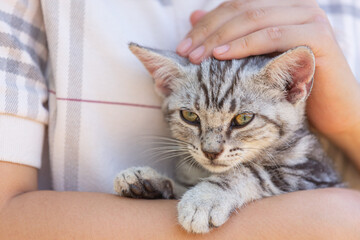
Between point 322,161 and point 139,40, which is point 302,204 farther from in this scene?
point 139,40

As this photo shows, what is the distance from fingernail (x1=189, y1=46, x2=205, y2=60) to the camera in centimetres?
128

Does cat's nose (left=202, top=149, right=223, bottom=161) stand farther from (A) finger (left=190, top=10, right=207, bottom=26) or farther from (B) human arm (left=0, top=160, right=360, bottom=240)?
(A) finger (left=190, top=10, right=207, bottom=26)

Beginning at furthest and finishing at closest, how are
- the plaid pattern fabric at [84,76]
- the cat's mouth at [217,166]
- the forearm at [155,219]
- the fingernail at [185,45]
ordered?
the fingernail at [185,45]
the cat's mouth at [217,166]
the plaid pattern fabric at [84,76]
the forearm at [155,219]

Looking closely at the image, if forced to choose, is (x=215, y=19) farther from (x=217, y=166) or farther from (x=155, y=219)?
(x=155, y=219)

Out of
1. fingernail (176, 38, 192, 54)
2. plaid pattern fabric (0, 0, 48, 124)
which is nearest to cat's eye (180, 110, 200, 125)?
fingernail (176, 38, 192, 54)

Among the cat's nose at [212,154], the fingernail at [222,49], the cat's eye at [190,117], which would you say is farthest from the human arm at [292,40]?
the cat's nose at [212,154]

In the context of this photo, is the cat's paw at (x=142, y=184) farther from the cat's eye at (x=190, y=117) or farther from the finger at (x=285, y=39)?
the finger at (x=285, y=39)

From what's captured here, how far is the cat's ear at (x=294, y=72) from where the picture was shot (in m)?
1.12

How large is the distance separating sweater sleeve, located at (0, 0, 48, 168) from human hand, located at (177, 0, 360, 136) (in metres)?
0.57

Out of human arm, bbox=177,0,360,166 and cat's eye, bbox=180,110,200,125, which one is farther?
cat's eye, bbox=180,110,200,125

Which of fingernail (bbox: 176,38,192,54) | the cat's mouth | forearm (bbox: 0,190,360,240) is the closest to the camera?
forearm (bbox: 0,190,360,240)

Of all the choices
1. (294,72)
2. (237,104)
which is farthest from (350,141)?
(237,104)

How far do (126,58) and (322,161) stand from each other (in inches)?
34.6

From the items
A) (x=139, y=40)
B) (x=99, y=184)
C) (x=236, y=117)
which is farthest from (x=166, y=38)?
(x=99, y=184)
